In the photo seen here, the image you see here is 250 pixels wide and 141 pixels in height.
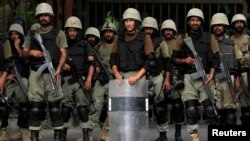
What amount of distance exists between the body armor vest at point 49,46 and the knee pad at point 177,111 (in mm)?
2177

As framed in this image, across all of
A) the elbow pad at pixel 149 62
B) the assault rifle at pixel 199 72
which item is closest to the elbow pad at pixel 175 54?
the assault rifle at pixel 199 72

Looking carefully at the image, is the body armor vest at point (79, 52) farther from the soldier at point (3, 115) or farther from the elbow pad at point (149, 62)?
the elbow pad at point (149, 62)

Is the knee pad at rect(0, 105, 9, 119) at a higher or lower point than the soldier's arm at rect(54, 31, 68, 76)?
lower

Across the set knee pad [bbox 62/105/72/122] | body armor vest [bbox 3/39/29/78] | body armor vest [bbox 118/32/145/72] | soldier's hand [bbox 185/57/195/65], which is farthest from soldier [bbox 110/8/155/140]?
body armor vest [bbox 3/39/29/78]

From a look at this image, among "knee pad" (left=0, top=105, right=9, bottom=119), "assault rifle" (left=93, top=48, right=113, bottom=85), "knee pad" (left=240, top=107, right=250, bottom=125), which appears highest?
"assault rifle" (left=93, top=48, right=113, bottom=85)

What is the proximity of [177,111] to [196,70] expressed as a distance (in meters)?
1.32

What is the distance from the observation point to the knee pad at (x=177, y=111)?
36.7 ft

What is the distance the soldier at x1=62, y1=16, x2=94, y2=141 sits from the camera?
10703 mm

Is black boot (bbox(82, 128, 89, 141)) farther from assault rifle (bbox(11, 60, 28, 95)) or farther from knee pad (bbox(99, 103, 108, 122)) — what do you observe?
assault rifle (bbox(11, 60, 28, 95))

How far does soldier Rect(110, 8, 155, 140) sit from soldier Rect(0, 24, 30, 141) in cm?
165

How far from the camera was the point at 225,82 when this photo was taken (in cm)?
1048

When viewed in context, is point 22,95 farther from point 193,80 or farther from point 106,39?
point 193,80

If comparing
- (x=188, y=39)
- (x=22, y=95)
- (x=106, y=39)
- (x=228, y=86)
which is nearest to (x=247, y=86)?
(x=228, y=86)

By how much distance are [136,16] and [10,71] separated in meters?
2.27
